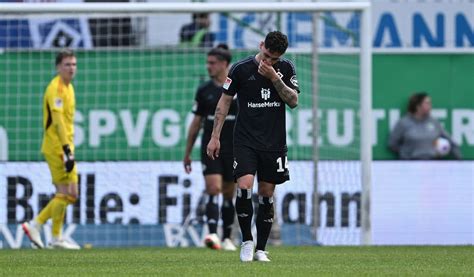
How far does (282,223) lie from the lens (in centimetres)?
1727

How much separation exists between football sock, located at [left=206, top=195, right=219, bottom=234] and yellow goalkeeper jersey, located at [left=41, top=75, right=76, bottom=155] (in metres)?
1.66

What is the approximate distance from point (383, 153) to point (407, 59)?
134 centimetres

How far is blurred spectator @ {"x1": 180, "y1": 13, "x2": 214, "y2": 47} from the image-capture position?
1812 centimetres

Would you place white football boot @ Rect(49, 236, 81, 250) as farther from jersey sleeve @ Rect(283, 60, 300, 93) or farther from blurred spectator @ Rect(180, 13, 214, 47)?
jersey sleeve @ Rect(283, 60, 300, 93)

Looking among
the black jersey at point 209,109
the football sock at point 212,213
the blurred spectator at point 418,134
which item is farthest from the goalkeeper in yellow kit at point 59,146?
the blurred spectator at point 418,134

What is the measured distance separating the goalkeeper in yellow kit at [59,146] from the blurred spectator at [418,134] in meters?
4.83

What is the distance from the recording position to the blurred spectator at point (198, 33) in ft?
59.5

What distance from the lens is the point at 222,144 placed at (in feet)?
48.7

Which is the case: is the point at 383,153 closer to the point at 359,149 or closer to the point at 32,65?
the point at 359,149

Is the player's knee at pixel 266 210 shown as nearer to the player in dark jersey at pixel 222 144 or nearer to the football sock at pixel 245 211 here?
the football sock at pixel 245 211

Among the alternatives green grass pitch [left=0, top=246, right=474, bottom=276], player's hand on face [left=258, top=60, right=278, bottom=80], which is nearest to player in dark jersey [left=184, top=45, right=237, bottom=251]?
green grass pitch [left=0, top=246, right=474, bottom=276]

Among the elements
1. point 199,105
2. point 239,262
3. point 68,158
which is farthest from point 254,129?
point 68,158

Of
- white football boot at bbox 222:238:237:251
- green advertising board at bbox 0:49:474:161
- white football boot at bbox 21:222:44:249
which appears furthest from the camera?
green advertising board at bbox 0:49:474:161

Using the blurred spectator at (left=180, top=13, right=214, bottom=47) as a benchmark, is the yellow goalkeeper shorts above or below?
below
